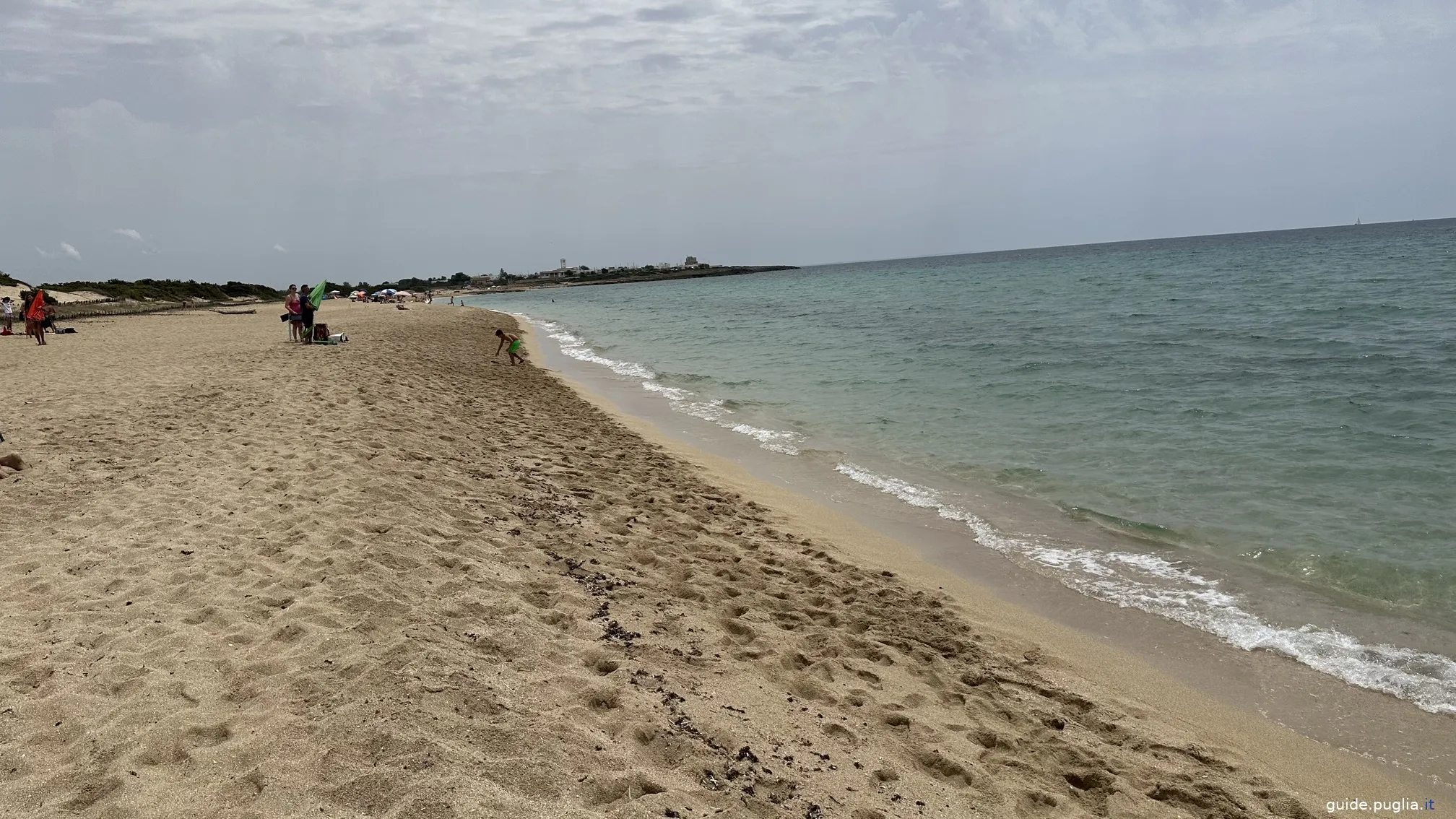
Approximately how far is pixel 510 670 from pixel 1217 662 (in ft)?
13.6

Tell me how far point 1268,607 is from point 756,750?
414 cm

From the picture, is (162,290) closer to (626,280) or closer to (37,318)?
(37,318)

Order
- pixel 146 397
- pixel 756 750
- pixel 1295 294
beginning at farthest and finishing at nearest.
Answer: pixel 1295 294
pixel 146 397
pixel 756 750

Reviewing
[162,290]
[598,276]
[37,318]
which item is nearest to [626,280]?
[598,276]

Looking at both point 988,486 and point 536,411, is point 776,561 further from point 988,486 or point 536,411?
point 536,411

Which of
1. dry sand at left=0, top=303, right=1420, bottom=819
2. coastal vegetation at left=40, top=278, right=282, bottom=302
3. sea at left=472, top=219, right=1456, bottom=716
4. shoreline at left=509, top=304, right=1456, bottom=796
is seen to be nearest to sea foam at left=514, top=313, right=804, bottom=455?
sea at left=472, top=219, right=1456, bottom=716

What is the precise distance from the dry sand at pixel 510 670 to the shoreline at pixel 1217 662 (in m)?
0.25

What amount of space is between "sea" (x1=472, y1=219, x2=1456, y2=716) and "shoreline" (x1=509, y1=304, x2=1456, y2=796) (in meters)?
0.13

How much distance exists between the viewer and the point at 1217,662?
15.1ft

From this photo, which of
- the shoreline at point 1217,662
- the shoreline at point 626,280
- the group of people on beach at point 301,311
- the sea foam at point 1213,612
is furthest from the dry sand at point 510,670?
the shoreline at point 626,280

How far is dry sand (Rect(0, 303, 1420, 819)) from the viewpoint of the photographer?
279 centimetres

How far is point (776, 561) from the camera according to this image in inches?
227

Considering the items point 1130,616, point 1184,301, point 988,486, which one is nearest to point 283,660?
point 1130,616

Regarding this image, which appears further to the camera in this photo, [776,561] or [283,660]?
[776,561]
